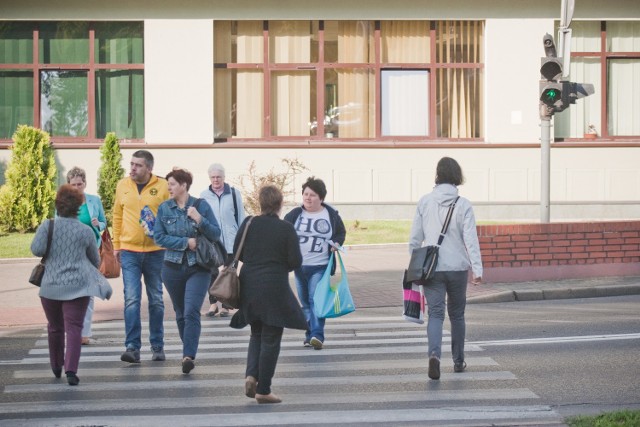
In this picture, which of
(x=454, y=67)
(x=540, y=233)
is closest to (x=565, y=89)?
(x=540, y=233)

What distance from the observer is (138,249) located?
1025 cm

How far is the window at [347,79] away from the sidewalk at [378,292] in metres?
8.76

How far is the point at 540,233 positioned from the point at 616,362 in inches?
232

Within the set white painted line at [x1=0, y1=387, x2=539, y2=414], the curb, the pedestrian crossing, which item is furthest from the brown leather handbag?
the curb

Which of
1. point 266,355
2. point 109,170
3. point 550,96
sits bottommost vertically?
point 266,355

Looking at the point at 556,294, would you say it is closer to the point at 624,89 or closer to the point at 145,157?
the point at 145,157

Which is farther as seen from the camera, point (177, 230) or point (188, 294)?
point (177, 230)

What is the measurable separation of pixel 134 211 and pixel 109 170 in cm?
1382

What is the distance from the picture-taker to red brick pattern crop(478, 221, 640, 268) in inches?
618

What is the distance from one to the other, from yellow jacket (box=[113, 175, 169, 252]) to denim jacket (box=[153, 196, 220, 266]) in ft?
1.28

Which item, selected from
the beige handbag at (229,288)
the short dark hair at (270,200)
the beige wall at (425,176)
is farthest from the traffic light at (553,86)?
the beige wall at (425,176)

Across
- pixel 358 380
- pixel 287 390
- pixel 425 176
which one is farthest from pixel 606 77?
pixel 287 390

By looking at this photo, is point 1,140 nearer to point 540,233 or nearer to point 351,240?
point 351,240

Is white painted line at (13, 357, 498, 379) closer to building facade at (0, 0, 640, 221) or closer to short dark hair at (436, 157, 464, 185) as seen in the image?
short dark hair at (436, 157, 464, 185)
